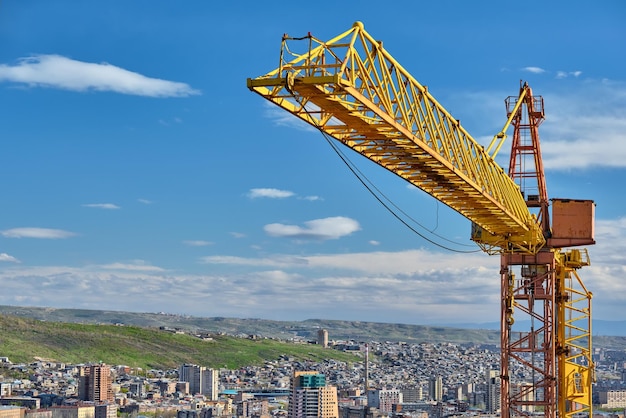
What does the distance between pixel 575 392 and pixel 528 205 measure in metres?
4.39

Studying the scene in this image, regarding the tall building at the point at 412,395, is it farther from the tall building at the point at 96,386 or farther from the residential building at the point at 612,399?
the tall building at the point at 96,386

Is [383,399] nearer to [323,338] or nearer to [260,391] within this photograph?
[260,391]

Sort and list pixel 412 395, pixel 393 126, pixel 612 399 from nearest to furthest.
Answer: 1. pixel 393 126
2. pixel 612 399
3. pixel 412 395

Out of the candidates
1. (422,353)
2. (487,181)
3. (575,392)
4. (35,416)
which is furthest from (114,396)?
(422,353)

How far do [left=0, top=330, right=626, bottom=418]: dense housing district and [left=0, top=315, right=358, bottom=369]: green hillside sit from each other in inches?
151

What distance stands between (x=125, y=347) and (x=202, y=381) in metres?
24.2

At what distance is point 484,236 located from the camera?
23.2 m

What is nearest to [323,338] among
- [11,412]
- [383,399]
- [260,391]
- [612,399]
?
[260,391]

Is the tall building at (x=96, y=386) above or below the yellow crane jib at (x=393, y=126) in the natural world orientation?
below

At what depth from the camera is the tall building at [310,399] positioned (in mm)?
69188

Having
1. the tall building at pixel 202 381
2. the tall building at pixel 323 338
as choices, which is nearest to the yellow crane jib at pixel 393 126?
the tall building at pixel 202 381

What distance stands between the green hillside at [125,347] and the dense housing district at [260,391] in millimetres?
3835

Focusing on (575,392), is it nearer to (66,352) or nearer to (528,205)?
(528,205)

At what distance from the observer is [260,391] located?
318 feet
